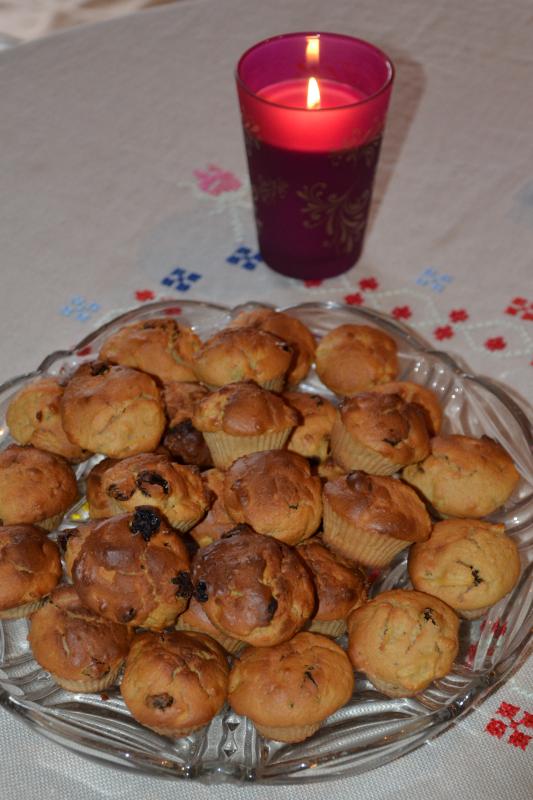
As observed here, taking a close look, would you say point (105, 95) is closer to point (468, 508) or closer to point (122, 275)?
point (122, 275)

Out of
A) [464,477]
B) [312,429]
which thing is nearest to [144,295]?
[312,429]

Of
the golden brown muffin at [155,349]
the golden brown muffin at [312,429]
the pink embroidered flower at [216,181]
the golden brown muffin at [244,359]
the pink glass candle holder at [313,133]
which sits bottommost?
the golden brown muffin at [312,429]

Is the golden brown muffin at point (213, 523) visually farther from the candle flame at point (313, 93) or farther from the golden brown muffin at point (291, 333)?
the candle flame at point (313, 93)

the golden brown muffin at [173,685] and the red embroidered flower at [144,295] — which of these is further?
the red embroidered flower at [144,295]

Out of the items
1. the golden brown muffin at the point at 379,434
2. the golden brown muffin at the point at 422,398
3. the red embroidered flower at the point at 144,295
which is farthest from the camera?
the red embroidered flower at the point at 144,295

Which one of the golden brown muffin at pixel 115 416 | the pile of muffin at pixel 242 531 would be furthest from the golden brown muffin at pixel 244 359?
the golden brown muffin at pixel 115 416

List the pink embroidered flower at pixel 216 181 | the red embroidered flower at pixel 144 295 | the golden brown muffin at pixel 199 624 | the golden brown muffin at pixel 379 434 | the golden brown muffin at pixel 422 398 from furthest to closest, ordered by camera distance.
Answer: the pink embroidered flower at pixel 216 181 < the red embroidered flower at pixel 144 295 < the golden brown muffin at pixel 422 398 < the golden brown muffin at pixel 379 434 < the golden brown muffin at pixel 199 624

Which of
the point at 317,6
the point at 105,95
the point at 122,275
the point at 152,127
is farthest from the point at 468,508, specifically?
the point at 317,6
